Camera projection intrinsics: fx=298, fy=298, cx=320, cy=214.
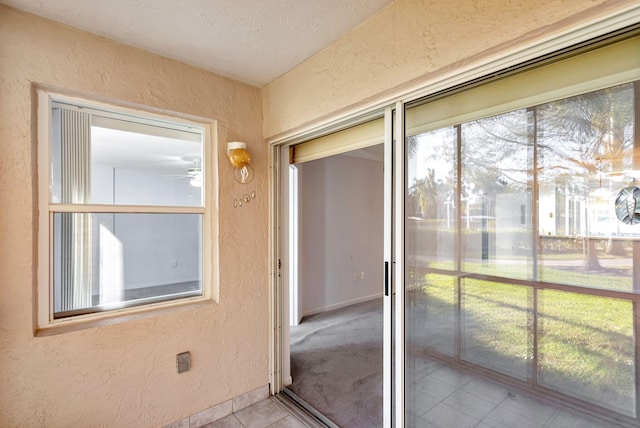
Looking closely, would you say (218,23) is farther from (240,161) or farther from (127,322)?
(127,322)

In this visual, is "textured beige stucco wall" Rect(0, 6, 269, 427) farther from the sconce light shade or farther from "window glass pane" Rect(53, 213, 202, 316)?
"window glass pane" Rect(53, 213, 202, 316)

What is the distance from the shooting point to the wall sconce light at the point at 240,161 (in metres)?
2.20

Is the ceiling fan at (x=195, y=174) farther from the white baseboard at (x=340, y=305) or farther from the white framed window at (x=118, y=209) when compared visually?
the white baseboard at (x=340, y=305)

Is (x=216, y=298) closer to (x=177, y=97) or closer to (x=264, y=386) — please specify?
(x=264, y=386)

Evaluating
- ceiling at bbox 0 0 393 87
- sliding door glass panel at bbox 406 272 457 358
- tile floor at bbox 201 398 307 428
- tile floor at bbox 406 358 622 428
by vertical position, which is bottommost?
tile floor at bbox 201 398 307 428

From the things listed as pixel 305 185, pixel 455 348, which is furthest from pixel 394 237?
pixel 305 185

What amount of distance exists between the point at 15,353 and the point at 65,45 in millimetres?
1696

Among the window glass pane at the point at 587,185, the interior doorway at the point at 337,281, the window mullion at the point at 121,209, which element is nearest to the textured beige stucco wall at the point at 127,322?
the window mullion at the point at 121,209

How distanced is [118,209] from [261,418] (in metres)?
1.78

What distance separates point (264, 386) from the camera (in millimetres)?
2439

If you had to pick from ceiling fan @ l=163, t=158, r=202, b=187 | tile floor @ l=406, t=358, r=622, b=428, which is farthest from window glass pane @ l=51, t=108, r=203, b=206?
tile floor @ l=406, t=358, r=622, b=428

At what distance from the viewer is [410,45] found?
1.43 metres

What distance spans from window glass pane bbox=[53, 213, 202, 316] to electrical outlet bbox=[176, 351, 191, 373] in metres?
0.40

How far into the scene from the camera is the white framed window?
1741 mm
